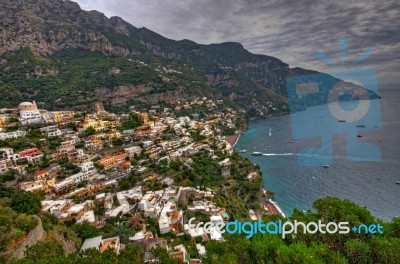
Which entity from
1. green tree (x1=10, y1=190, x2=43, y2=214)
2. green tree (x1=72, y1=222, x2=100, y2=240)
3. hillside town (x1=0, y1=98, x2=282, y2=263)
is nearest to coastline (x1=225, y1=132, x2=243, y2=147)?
hillside town (x1=0, y1=98, x2=282, y2=263)

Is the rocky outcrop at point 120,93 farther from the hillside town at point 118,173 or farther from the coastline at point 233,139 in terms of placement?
the coastline at point 233,139

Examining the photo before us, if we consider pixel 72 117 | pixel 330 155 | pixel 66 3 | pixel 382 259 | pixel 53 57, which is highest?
pixel 66 3

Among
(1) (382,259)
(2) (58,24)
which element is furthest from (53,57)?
(1) (382,259)

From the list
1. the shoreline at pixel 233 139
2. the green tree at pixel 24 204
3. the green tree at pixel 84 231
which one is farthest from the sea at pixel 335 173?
the green tree at pixel 24 204

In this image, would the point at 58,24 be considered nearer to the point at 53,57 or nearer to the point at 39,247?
the point at 53,57

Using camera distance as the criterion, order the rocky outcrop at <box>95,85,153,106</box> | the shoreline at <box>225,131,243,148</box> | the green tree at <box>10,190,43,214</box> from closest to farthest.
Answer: the green tree at <box>10,190,43,214</box>, the shoreline at <box>225,131,243,148</box>, the rocky outcrop at <box>95,85,153,106</box>

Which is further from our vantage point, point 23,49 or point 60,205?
point 23,49

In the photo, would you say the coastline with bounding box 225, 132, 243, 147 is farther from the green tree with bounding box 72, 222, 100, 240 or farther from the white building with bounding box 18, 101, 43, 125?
the green tree with bounding box 72, 222, 100, 240
